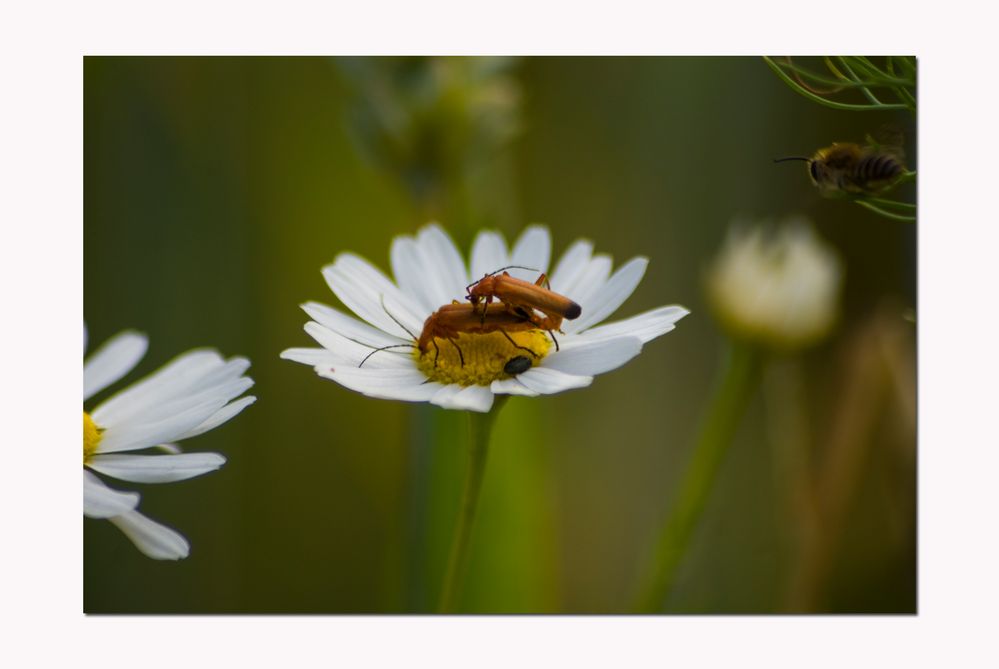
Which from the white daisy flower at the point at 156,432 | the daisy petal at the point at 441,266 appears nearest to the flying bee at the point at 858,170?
the daisy petal at the point at 441,266

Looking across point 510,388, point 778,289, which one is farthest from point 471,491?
point 778,289

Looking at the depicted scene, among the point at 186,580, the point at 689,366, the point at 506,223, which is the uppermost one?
the point at 506,223

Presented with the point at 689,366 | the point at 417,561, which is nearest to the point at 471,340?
the point at 417,561

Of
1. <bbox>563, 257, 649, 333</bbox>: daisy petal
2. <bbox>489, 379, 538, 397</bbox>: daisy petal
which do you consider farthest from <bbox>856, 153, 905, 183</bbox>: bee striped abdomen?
<bbox>489, 379, 538, 397</bbox>: daisy petal

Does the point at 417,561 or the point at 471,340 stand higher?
the point at 471,340

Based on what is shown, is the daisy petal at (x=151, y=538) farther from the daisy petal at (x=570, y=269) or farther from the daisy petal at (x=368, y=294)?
the daisy petal at (x=570, y=269)

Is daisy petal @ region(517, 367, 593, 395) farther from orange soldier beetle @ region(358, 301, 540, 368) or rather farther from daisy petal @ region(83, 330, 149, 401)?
daisy petal @ region(83, 330, 149, 401)

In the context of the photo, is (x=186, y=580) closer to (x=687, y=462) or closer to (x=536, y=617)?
(x=536, y=617)

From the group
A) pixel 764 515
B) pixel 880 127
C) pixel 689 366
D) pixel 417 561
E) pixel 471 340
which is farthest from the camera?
pixel 689 366
